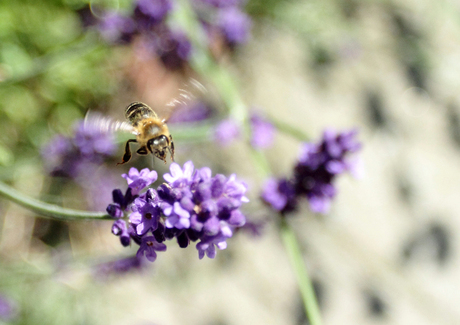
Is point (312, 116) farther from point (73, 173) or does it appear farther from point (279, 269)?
point (73, 173)

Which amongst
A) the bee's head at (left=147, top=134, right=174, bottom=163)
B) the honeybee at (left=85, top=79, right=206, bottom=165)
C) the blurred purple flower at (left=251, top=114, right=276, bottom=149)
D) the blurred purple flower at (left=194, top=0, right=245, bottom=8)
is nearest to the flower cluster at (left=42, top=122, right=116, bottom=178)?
the honeybee at (left=85, top=79, right=206, bottom=165)

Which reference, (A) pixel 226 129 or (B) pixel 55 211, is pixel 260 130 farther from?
(B) pixel 55 211

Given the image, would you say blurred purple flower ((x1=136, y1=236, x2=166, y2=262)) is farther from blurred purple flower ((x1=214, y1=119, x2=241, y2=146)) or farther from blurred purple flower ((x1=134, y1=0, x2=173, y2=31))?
blurred purple flower ((x1=134, y1=0, x2=173, y2=31))

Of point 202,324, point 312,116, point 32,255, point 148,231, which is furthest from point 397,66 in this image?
point 32,255

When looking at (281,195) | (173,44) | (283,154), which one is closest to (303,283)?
(281,195)

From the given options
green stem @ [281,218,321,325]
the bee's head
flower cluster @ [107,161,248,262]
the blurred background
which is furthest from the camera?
the blurred background

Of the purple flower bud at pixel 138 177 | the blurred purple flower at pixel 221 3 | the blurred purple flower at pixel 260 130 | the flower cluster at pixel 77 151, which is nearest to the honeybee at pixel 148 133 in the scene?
the purple flower bud at pixel 138 177
